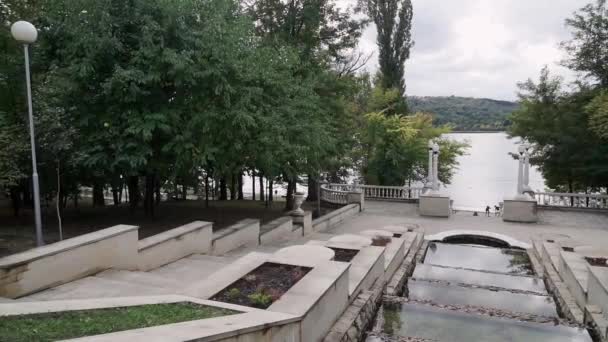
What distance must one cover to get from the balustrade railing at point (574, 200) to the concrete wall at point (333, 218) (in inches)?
344

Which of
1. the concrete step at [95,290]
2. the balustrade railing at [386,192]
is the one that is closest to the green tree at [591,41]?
the balustrade railing at [386,192]

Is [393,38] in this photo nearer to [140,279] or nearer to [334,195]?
[334,195]

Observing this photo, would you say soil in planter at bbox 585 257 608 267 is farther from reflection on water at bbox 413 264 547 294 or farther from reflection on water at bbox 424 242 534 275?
reflection on water at bbox 424 242 534 275

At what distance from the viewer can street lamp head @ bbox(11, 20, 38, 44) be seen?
671 cm

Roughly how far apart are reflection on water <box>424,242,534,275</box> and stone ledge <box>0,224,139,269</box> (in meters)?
7.38

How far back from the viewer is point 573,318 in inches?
246

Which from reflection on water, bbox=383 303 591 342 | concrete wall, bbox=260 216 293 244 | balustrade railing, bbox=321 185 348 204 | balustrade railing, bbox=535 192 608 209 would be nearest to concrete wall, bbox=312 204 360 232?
concrete wall, bbox=260 216 293 244

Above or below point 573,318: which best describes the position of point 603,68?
above

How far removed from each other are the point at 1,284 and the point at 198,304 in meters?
2.56

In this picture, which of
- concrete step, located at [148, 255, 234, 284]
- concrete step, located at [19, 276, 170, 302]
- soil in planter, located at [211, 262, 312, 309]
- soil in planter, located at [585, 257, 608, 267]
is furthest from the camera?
soil in planter, located at [585, 257, 608, 267]

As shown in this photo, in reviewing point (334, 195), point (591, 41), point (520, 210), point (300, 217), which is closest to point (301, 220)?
point (300, 217)

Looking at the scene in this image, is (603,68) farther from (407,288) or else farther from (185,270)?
(185,270)

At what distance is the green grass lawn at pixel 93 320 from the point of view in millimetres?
3369

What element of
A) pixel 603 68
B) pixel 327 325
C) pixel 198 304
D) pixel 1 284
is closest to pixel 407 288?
pixel 327 325
